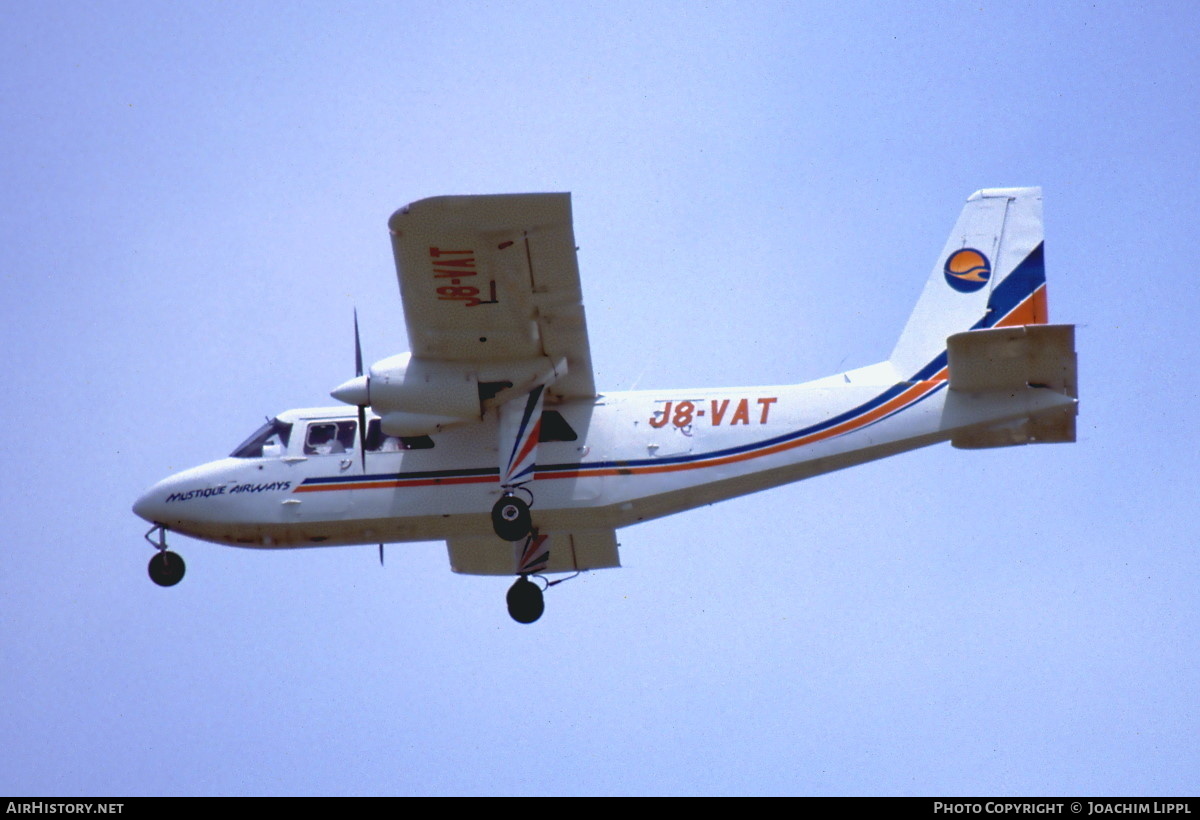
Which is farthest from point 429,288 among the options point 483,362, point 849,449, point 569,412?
point 849,449

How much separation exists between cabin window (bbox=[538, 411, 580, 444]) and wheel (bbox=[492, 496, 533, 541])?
1121 millimetres

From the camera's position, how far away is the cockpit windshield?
2059cm

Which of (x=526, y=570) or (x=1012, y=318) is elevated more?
(x=1012, y=318)

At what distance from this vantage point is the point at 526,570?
21531 mm

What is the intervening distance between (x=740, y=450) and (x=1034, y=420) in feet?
12.7

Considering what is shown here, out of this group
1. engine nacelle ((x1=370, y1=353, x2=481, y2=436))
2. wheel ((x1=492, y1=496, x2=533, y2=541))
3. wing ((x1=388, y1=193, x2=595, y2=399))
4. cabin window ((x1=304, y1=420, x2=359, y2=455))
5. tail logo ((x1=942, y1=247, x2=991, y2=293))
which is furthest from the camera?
tail logo ((x1=942, y1=247, x2=991, y2=293))

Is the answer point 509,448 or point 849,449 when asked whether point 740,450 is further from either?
point 509,448

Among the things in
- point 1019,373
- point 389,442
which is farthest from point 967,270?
point 389,442

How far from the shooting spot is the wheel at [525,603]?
21203 mm

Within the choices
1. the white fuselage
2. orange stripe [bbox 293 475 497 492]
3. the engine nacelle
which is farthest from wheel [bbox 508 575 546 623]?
the engine nacelle

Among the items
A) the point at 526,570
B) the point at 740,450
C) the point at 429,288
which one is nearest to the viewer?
the point at 429,288

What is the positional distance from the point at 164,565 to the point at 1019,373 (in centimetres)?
1209

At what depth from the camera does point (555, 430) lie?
65.7ft

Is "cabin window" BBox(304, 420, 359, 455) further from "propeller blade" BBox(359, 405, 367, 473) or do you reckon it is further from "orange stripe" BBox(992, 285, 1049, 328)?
"orange stripe" BBox(992, 285, 1049, 328)
